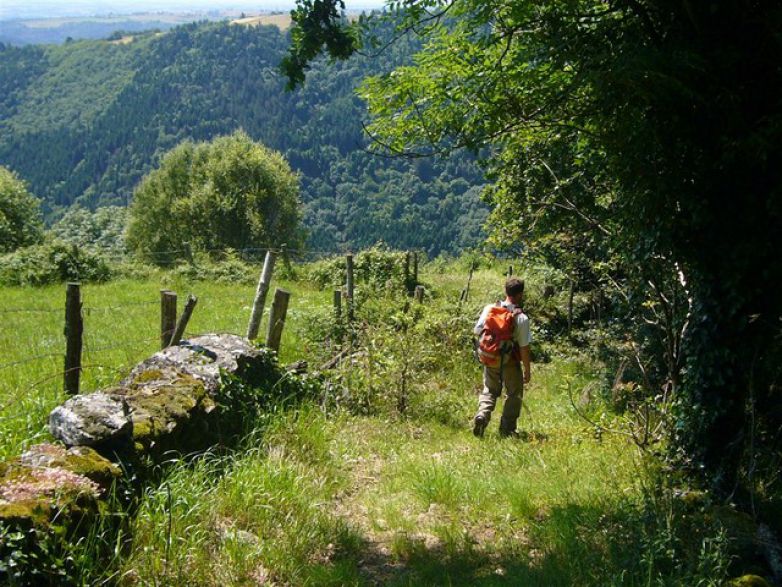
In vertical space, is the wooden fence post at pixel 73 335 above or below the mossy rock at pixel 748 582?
above

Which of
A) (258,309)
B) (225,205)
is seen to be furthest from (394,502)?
(225,205)

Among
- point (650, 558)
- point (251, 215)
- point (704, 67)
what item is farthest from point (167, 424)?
point (251, 215)

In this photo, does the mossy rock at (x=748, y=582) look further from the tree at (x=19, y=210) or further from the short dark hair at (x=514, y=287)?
the tree at (x=19, y=210)

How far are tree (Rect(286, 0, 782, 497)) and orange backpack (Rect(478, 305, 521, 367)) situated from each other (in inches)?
68.9

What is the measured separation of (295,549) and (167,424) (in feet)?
4.73

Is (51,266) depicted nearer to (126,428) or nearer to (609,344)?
(609,344)

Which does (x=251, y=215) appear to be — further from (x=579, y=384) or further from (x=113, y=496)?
(x=113, y=496)

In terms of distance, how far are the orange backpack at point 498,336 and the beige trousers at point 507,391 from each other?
5.8 inches

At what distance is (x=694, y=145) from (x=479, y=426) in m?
4.12

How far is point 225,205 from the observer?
161ft

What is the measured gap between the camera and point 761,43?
5.10 metres

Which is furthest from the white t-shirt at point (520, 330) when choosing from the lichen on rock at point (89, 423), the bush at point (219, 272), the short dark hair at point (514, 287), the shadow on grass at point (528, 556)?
the bush at point (219, 272)

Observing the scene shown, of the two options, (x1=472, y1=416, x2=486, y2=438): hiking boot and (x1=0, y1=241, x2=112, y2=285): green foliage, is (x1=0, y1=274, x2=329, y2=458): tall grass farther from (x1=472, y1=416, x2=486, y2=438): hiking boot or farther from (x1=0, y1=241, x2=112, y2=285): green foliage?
(x1=472, y1=416, x2=486, y2=438): hiking boot

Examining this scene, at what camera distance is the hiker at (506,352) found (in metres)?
7.80
